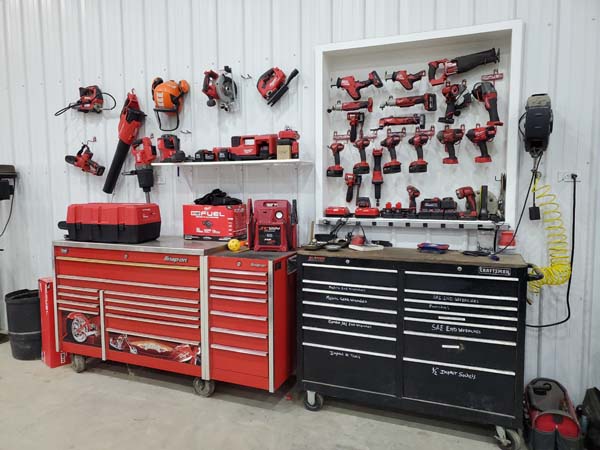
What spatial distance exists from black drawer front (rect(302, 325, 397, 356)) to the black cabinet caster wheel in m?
0.33

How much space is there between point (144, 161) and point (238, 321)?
1573mm

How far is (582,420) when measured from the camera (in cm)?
207

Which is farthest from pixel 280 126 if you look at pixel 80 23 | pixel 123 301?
pixel 80 23

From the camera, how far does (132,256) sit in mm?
2643

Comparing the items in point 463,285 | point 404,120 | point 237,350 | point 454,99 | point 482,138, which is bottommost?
point 237,350

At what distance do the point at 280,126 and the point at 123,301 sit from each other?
1613 mm

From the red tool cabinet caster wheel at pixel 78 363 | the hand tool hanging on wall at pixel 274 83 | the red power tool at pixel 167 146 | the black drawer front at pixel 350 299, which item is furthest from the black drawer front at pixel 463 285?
the red tool cabinet caster wheel at pixel 78 363

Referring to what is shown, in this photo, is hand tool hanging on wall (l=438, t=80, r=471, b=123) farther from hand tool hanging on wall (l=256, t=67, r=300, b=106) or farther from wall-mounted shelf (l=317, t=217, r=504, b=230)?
hand tool hanging on wall (l=256, t=67, r=300, b=106)

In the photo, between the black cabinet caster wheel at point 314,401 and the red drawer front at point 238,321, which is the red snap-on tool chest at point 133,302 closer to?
the red drawer front at point 238,321

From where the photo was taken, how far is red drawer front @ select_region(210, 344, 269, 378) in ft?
7.70

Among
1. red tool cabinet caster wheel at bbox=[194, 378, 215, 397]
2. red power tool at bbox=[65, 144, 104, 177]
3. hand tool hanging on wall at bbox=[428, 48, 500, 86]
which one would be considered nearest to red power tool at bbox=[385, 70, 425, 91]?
hand tool hanging on wall at bbox=[428, 48, 500, 86]

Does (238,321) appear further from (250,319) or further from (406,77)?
(406,77)

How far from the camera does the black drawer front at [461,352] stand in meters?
1.98

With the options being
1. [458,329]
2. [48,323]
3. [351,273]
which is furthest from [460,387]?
[48,323]
